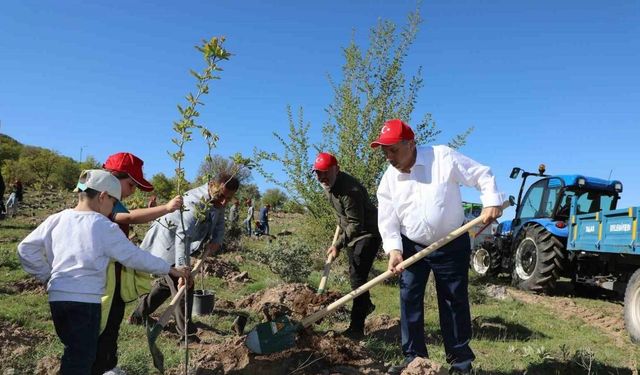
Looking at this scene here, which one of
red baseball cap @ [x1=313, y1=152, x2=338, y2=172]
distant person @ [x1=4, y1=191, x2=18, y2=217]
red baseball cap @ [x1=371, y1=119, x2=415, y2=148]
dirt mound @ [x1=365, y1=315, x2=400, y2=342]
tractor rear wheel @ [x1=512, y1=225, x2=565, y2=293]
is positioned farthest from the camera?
distant person @ [x1=4, y1=191, x2=18, y2=217]

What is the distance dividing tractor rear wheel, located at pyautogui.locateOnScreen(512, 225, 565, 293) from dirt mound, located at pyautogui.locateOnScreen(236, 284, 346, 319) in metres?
4.95

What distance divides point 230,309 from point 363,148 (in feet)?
15.5

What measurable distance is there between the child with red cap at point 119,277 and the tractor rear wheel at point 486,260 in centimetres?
984

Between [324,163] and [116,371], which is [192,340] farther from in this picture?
[324,163]

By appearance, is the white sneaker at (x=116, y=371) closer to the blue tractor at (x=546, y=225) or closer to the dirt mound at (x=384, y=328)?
the dirt mound at (x=384, y=328)

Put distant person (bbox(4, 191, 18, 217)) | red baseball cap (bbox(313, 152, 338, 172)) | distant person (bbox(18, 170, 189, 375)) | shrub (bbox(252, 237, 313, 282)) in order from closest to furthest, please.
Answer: distant person (bbox(18, 170, 189, 375)) → red baseball cap (bbox(313, 152, 338, 172)) → shrub (bbox(252, 237, 313, 282)) → distant person (bbox(4, 191, 18, 217))

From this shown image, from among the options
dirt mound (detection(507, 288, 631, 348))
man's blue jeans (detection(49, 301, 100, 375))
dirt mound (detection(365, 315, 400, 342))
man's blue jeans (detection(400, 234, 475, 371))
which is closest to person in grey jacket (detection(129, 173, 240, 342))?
man's blue jeans (detection(49, 301, 100, 375))

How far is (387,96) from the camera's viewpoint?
9.58 m

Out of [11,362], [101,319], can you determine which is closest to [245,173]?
[101,319]

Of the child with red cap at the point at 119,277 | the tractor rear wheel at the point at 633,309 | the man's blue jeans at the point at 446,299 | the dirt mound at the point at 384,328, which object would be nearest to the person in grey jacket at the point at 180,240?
the child with red cap at the point at 119,277

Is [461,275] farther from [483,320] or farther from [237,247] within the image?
[237,247]

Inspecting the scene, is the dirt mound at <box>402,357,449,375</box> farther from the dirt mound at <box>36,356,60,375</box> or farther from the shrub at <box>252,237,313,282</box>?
the shrub at <box>252,237,313,282</box>

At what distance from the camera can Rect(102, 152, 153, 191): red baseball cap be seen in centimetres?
315

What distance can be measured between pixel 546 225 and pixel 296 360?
7.46m
